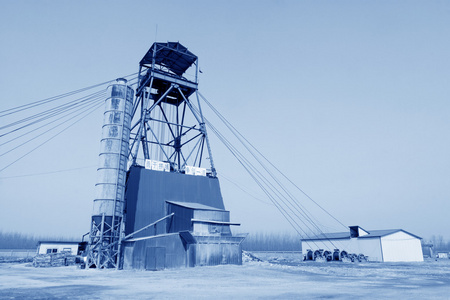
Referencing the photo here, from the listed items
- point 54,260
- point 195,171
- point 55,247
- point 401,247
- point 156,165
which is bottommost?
point 54,260

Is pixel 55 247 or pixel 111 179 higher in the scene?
pixel 111 179

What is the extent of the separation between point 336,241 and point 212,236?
103ft

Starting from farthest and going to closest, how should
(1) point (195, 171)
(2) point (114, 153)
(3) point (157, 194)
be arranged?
(1) point (195, 171) < (3) point (157, 194) < (2) point (114, 153)

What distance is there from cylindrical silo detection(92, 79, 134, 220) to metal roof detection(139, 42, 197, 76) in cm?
628

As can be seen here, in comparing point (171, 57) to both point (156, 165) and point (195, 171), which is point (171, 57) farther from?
point (195, 171)

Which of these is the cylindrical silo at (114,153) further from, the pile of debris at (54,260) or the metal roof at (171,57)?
the pile of debris at (54,260)

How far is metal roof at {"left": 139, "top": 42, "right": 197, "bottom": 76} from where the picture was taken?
119 feet

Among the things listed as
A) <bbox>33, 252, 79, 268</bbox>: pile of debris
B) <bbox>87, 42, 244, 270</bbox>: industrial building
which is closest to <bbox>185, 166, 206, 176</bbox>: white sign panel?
<bbox>87, 42, 244, 270</bbox>: industrial building

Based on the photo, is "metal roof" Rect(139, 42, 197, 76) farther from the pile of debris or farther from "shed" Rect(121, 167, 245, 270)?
the pile of debris

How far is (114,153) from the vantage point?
2981cm

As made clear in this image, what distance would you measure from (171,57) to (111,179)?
1666cm

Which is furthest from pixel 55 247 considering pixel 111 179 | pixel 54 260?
pixel 111 179

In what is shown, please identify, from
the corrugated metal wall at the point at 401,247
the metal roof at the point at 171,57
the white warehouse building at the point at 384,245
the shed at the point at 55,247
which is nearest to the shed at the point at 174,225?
the shed at the point at 55,247

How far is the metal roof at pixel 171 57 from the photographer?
36172mm
